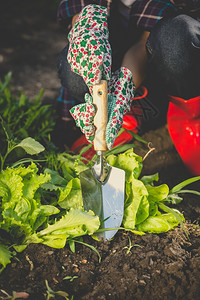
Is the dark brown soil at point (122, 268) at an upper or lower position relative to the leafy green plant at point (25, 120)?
lower

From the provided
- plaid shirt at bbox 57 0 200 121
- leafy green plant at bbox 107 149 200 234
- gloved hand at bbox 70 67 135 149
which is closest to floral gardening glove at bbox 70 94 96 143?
gloved hand at bbox 70 67 135 149

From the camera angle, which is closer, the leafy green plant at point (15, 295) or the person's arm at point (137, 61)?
the leafy green plant at point (15, 295)

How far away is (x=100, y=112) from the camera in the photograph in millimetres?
1147

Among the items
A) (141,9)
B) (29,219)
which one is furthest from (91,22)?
(29,219)

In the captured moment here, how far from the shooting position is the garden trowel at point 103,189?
46.1 inches

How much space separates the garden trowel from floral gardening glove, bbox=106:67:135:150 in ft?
0.10

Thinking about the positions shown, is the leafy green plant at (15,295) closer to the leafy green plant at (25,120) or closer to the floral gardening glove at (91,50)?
the floral gardening glove at (91,50)

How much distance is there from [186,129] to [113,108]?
21.3 inches

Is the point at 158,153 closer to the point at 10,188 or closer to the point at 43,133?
the point at 43,133

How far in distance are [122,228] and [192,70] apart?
75 centimetres

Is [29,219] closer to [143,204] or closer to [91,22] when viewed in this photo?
[143,204]

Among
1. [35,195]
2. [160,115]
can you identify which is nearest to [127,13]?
[160,115]

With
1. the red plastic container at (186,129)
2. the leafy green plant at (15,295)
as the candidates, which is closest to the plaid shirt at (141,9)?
the red plastic container at (186,129)

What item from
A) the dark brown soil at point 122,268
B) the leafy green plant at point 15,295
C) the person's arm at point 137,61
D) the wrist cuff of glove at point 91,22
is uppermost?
the wrist cuff of glove at point 91,22
